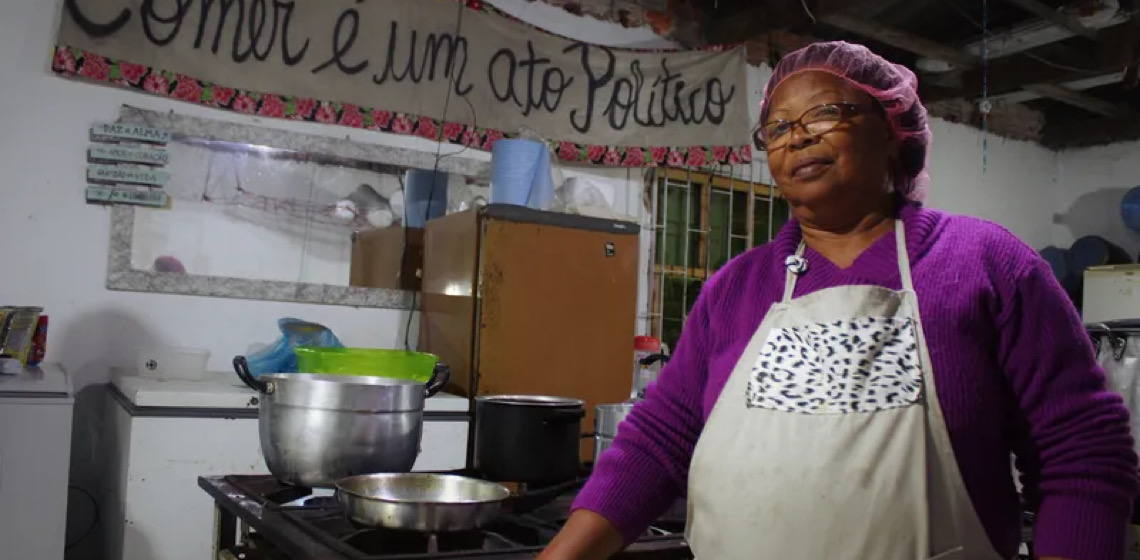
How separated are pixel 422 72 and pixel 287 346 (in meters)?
1.50

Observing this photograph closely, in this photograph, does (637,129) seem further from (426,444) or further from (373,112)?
(426,444)

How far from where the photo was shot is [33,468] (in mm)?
2434

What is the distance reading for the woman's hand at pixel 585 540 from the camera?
1298mm

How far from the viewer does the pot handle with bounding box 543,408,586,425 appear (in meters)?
1.79

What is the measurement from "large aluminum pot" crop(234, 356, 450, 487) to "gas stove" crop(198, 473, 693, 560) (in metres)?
0.06

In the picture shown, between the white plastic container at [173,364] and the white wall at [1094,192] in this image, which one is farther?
the white wall at [1094,192]

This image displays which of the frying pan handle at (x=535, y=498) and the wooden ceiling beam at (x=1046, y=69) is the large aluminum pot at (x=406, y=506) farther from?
the wooden ceiling beam at (x=1046, y=69)

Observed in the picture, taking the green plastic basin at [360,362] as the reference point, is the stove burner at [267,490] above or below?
below

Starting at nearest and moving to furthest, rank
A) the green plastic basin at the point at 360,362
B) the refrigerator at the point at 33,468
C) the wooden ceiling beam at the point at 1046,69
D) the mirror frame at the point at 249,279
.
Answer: the green plastic basin at the point at 360,362 < the refrigerator at the point at 33,468 < the mirror frame at the point at 249,279 < the wooden ceiling beam at the point at 1046,69

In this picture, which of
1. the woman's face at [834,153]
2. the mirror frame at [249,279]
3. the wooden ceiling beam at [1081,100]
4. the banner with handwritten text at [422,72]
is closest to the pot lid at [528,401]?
the woman's face at [834,153]

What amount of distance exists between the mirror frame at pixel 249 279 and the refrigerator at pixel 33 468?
96 cm

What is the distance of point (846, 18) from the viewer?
448 centimetres

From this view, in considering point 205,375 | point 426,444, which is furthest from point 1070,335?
point 205,375

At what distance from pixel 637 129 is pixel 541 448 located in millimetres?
2929
